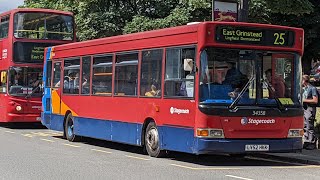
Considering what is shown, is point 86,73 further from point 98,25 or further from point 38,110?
point 98,25

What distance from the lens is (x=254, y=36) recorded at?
37.6 feet

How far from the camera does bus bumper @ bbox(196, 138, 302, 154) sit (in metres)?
10.9

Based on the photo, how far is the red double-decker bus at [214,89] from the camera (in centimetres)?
1103

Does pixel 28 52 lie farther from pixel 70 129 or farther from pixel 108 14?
pixel 108 14

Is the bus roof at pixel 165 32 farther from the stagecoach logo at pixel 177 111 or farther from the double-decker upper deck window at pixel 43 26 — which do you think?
the double-decker upper deck window at pixel 43 26

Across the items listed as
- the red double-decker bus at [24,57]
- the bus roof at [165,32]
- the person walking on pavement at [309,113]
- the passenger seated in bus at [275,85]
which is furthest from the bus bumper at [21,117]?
the passenger seated in bus at [275,85]

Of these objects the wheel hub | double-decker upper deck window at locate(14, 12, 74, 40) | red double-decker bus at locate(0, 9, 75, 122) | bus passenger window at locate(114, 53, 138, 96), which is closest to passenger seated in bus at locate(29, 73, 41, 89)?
red double-decker bus at locate(0, 9, 75, 122)

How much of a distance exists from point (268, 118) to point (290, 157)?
186 cm

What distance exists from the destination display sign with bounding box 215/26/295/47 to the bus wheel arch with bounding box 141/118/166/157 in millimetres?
2707

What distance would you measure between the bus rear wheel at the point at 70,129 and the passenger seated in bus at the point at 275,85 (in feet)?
23.6

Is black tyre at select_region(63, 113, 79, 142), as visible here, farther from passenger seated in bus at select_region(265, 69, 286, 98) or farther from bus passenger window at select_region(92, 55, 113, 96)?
passenger seated in bus at select_region(265, 69, 286, 98)

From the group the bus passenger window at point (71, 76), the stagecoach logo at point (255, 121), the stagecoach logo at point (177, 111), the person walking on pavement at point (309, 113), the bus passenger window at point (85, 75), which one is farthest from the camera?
the bus passenger window at point (71, 76)

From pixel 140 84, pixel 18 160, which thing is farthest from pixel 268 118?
pixel 18 160

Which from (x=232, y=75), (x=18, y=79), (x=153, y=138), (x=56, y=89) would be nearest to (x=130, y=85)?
(x=153, y=138)
